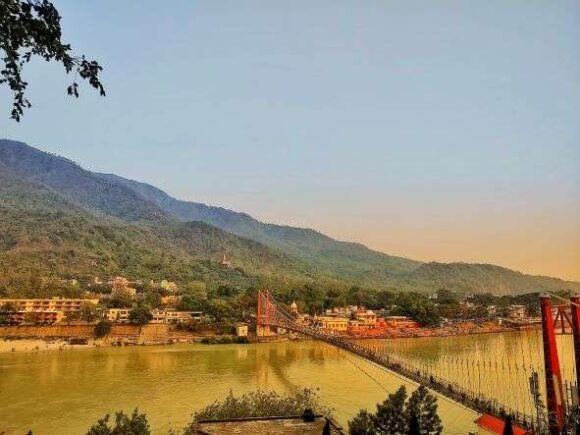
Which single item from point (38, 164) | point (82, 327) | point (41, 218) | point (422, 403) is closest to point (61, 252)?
point (41, 218)

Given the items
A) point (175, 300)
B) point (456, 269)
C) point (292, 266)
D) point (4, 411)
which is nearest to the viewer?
point (4, 411)

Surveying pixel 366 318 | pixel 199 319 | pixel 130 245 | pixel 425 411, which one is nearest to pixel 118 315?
pixel 199 319

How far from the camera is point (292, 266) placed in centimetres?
10794

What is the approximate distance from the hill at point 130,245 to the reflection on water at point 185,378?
3455 centimetres

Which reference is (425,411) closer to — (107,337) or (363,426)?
(363,426)

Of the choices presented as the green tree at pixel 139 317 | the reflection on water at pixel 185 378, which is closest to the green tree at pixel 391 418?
the reflection on water at pixel 185 378

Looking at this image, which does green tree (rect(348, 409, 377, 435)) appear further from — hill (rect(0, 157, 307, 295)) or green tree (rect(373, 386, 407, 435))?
hill (rect(0, 157, 307, 295))

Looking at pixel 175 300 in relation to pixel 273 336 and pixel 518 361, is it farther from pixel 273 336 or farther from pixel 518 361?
pixel 518 361

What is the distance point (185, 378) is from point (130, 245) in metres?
63.5

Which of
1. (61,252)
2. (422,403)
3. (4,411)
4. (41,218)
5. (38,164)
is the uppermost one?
(38,164)

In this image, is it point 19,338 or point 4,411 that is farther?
point 19,338

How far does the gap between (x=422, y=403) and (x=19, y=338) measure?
98.7ft

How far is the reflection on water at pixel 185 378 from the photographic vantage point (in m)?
14.4

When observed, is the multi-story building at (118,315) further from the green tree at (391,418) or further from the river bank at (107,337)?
the green tree at (391,418)
